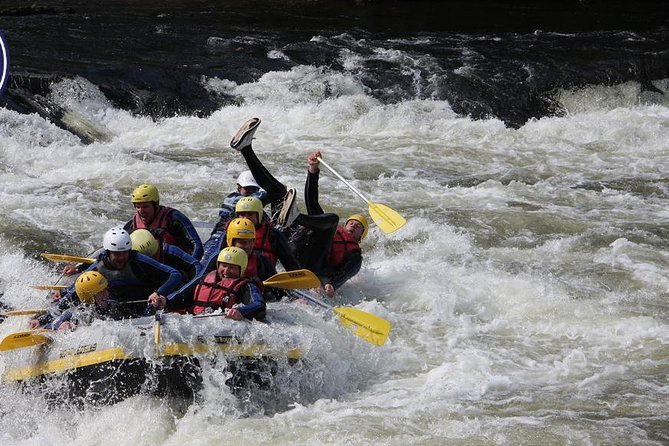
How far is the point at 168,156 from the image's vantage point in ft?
39.3

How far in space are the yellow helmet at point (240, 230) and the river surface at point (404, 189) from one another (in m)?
0.54

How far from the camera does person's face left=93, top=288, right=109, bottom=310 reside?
5.80 m

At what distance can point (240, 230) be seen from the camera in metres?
6.21

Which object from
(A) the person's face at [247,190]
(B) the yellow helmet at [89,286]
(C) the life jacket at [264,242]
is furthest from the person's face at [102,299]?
(A) the person's face at [247,190]

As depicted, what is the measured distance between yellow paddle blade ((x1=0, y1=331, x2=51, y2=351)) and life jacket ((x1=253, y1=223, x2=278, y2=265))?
184cm

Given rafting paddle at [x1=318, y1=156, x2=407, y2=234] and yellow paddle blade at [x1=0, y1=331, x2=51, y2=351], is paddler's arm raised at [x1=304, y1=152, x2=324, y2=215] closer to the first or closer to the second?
rafting paddle at [x1=318, y1=156, x2=407, y2=234]

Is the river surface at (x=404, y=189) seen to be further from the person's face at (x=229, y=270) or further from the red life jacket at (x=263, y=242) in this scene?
the red life jacket at (x=263, y=242)

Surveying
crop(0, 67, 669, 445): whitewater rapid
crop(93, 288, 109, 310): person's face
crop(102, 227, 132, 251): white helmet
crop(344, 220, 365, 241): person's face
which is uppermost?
crop(102, 227, 132, 251): white helmet

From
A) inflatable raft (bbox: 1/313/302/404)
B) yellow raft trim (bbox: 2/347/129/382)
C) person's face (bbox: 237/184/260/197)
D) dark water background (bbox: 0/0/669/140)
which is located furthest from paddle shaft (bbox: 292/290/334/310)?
dark water background (bbox: 0/0/669/140)

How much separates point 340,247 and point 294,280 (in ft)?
4.38

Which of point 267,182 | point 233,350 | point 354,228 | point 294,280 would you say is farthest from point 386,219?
point 233,350

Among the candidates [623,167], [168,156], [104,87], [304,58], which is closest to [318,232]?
[168,156]

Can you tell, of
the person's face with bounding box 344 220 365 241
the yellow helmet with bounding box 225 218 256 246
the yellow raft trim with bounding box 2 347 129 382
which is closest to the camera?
the yellow raft trim with bounding box 2 347 129 382

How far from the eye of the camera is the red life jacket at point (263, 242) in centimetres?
689
